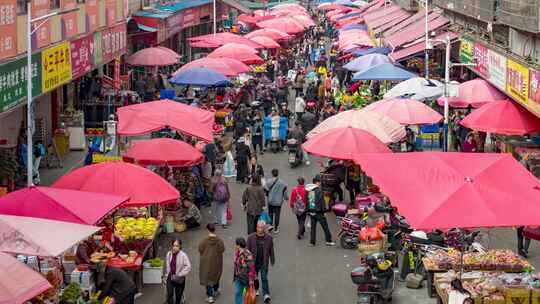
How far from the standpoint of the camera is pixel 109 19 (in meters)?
32.8

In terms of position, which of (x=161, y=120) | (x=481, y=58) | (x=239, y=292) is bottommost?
(x=239, y=292)

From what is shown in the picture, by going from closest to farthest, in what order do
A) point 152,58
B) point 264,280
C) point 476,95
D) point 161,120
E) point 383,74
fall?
point 264,280 < point 161,120 < point 476,95 < point 383,74 < point 152,58

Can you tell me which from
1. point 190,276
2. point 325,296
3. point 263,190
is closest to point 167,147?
point 263,190

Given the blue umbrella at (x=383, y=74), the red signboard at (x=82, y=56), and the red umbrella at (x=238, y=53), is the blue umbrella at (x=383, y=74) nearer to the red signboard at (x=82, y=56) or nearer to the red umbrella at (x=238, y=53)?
the red umbrella at (x=238, y=53)

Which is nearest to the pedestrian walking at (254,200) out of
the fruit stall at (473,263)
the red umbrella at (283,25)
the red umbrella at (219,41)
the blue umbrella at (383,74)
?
the fruit stall at (473,263)

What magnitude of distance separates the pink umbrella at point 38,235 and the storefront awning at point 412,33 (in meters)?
24.7

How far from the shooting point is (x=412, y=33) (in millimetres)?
38594

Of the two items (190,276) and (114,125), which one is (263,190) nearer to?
(190,276)

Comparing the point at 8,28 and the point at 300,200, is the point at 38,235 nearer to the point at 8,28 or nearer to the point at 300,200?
the point at 300,200

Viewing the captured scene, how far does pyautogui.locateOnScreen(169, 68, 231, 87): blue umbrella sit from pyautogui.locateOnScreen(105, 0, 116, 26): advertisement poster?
3.25 meters

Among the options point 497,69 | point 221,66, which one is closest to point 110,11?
point 221,66

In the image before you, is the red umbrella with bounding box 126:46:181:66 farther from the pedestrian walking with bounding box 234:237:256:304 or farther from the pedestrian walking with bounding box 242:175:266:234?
the pedestrian walking with bounding box 234:237:256:304

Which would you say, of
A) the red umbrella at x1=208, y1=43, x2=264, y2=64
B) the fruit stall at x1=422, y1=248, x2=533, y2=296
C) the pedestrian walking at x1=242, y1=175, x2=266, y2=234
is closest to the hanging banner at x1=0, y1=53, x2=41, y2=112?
the pedestrian walking at x1=242, y1=175, x2=266, y2=234

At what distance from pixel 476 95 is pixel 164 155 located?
10386mm
